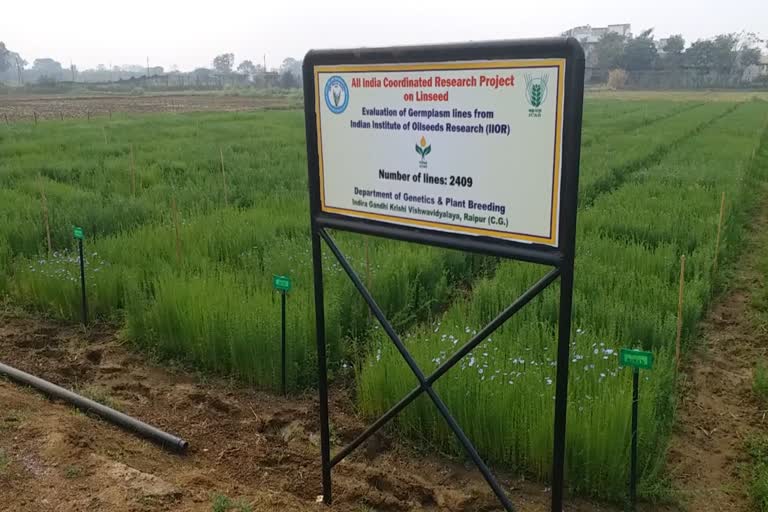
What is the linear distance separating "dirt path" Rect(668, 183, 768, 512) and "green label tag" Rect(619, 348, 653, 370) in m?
1.11

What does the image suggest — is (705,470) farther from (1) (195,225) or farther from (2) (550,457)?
(1) (195,225)

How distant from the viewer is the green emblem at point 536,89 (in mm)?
2064

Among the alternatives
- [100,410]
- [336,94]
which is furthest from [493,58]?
[100,410]

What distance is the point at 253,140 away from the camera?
1797 cm

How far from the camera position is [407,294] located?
18.6ft

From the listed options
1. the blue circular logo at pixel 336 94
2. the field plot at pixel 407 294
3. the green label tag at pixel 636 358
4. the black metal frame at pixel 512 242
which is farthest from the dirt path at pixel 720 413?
the blue circular logo at pixel 336 94

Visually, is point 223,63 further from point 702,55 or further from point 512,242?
point 512,242

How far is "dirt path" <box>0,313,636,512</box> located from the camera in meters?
3.06

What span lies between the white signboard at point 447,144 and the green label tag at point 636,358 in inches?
36.5

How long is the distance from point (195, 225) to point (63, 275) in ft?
5.89

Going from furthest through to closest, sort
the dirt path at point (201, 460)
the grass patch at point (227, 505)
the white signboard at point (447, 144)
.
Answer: the dirt path at point (201, 460) < the grass patch at point (227, 505) < the white signboard at point (447, 144)

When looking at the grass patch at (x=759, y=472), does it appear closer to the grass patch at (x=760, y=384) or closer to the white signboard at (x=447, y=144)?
the grass patch at (x=760, y=384)

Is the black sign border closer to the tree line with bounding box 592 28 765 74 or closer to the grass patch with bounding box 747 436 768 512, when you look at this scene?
the grass patch with bounding box 747 436 768 512

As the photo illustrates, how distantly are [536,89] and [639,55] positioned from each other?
3905 inches
